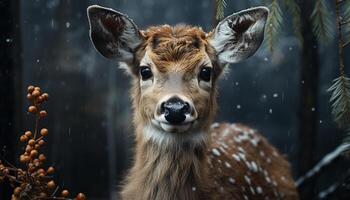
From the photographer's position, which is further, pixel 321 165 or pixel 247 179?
pixel 321 165

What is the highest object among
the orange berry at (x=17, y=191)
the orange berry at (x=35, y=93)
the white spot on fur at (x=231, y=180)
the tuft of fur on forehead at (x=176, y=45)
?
the tuft of fur on forehead at (x=176, y=45)

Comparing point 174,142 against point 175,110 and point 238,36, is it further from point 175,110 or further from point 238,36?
point 238,36

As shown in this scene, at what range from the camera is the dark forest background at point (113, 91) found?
352 inches

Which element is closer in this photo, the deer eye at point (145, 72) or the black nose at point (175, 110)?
the black nose at point (175, 110)

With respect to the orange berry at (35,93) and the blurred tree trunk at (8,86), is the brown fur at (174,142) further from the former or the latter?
the blurred tree trunk at (8,86)

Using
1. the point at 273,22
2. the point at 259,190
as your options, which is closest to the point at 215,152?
the point at 259,190

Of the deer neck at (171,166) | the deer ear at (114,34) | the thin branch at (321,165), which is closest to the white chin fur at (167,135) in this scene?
the deer neck at (171,166)

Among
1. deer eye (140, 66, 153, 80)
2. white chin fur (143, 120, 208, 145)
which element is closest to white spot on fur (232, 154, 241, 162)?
white chin fur (143, 120, 208, 145)

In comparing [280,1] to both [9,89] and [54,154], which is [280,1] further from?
[54,154]

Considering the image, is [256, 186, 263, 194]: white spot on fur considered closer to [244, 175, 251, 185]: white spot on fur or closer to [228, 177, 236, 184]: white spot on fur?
[244, 175, 251, 185]: white spot on fur

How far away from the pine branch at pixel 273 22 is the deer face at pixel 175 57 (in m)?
0.06

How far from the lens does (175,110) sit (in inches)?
175

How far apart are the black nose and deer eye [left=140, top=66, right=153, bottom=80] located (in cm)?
46

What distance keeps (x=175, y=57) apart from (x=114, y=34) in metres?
0.50
